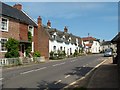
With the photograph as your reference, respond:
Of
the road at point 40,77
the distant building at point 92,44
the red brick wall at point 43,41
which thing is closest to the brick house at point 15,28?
the red brick wall at point 43,41

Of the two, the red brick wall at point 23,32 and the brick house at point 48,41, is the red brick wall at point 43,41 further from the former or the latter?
the red brick wall at point 23,32

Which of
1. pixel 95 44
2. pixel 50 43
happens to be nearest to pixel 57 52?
pixel 50 43

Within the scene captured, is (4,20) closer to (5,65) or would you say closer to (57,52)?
(5,65)

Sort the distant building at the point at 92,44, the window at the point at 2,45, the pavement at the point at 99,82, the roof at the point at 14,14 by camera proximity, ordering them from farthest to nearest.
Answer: the distant building at the point at 92,44 < the roof at the point at 14,14 < the window at the point at 2,45 < the pavement at the point at 99,82

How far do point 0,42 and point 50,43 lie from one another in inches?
905

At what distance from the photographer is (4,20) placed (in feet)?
114

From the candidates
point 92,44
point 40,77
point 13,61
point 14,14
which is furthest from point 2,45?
point 92,44

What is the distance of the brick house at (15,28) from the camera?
112ft

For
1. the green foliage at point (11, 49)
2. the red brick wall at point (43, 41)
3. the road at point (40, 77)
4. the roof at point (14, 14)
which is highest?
the roof at point (14, 14)

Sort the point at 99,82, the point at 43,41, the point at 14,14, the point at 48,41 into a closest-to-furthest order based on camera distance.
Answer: the point at 99,82 < the point at 14,14 < the point at 48,41 < the point at 43,41

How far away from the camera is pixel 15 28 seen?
1479 inches

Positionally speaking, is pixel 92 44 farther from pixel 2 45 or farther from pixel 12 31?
pixel 2 45

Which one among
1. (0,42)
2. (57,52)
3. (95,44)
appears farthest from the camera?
(95,44)

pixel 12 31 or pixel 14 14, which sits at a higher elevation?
pixel 14 14
